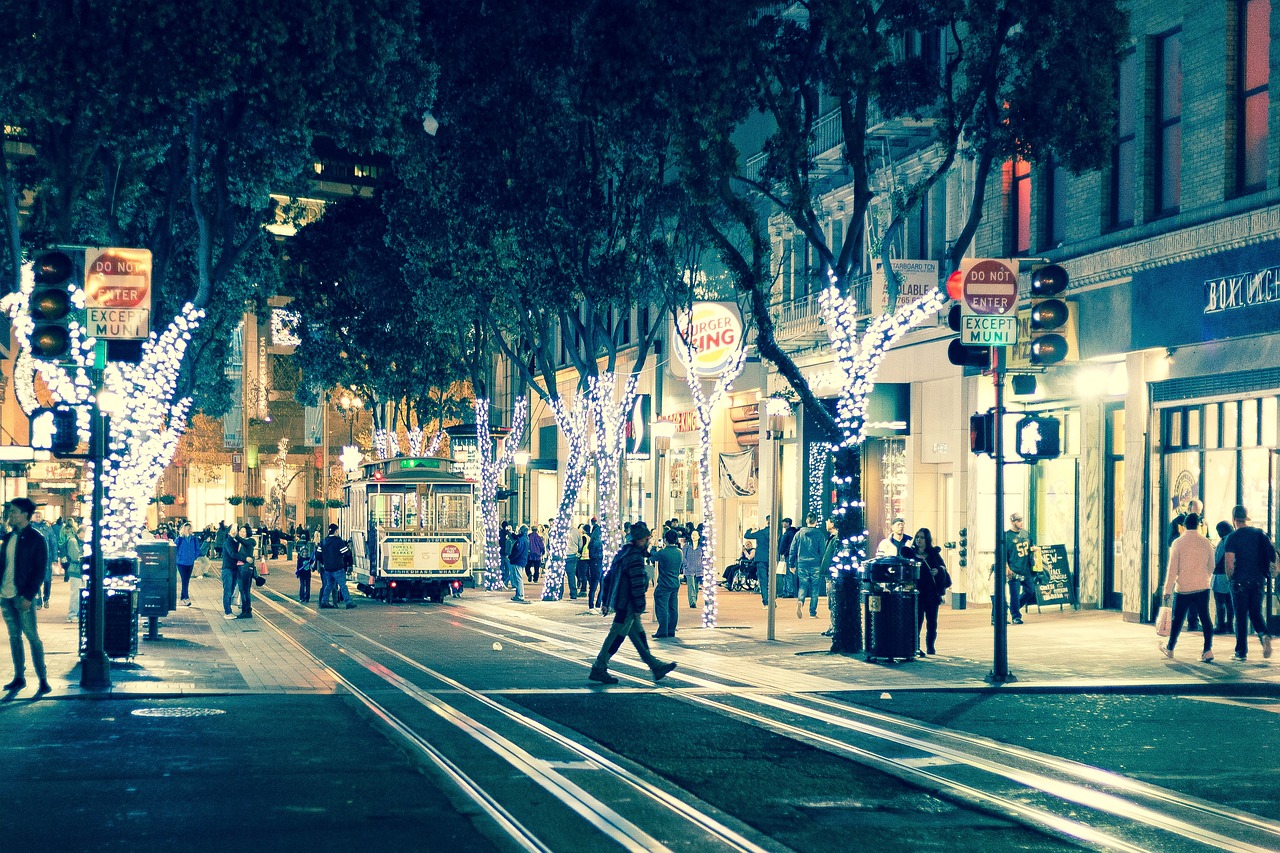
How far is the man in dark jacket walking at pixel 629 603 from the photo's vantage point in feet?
52.7

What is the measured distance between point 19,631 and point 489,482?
2405 cm

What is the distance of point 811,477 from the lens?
34.1 metres

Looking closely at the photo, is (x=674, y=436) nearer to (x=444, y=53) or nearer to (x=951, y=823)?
(x=444, y=53)

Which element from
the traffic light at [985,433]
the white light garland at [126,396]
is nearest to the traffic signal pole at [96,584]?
the white light garland at [126,396]

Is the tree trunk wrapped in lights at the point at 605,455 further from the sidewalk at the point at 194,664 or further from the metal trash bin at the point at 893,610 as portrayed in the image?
the metal trash bin at the point at 893,610

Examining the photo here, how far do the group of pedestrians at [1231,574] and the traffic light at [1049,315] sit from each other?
3158mm

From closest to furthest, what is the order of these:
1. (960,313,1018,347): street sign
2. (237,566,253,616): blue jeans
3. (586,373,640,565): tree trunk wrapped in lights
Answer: (960,313,1018,347): street sign < (237,566,253,616): blue jeans < (586,373,640,565): tree trunk wrapped in lights

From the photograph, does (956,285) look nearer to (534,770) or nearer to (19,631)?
(534,770)

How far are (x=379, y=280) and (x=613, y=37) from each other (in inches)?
934

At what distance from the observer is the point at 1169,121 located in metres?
22.6

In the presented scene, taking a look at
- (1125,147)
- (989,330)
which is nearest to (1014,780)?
(989,330)

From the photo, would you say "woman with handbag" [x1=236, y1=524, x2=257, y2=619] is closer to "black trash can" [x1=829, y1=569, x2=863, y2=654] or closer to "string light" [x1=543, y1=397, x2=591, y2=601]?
"string light" [x1=543, y1=397, x2=591, y2=601]

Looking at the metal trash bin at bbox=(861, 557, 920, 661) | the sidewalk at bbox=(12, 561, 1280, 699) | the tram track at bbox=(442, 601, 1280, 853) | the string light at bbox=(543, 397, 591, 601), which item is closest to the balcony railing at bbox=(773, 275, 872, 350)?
the string light at bbox=(543, 397, 591, 601)

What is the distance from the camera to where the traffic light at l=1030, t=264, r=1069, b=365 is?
1595cm
